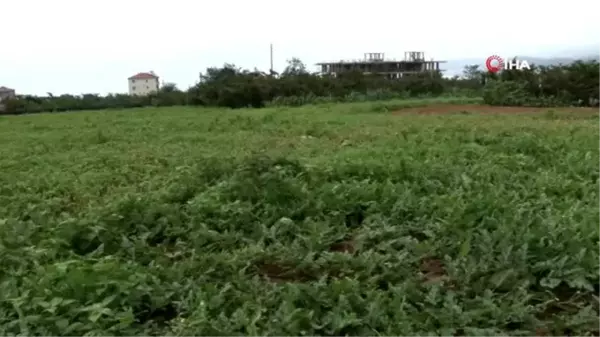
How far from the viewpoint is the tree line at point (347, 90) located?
47.3ft

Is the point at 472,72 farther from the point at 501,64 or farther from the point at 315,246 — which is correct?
the point at 315,246

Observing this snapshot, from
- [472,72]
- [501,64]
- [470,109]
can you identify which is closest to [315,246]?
[470,109]

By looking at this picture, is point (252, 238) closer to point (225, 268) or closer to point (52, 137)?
point (225, 268)

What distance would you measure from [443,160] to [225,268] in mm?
2605

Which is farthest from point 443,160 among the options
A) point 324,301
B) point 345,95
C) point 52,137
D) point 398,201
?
point 345,95

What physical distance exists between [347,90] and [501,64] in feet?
13.0

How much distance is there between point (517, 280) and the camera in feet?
7.56

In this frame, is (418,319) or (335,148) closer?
(418,319)

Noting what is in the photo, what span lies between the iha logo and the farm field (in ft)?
37.6

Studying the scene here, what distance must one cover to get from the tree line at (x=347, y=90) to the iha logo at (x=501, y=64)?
25cm

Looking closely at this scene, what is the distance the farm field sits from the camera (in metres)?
2.07

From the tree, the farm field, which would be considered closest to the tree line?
the tree

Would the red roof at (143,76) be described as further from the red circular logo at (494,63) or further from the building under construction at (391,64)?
the red circular logo at (494,63)

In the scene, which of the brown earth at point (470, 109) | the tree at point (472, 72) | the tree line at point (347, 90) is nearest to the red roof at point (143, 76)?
the tree line at point (347, 90)
